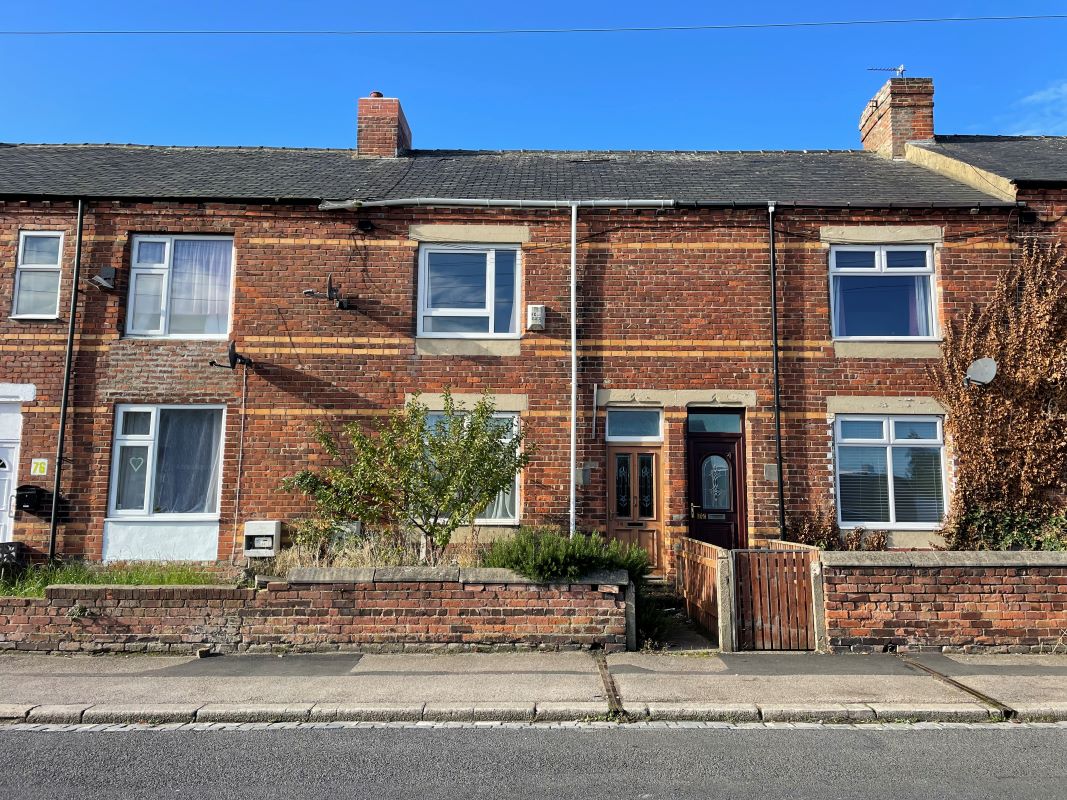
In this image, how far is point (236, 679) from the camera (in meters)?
7.20

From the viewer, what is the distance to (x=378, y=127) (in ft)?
48.8

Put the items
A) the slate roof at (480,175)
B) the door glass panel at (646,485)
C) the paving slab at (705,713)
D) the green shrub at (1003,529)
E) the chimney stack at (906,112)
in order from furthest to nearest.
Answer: the chimney stack at (906,112) → the slate roof at (480,175) → the door glass panel at (646,485) → the green shrub at (1003,529) → the paving slab at (705,713)

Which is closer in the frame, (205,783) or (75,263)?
(205,783)

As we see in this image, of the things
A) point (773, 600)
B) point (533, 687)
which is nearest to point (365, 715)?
point (533, 687)

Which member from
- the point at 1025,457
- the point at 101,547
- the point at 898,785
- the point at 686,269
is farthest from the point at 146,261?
the point at 1025,457

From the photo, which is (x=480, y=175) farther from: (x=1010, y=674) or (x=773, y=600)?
(x=1010, y=674)

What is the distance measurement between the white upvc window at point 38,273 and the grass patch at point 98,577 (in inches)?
146

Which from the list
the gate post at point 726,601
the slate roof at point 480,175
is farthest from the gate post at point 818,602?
the slate roof at point 480,175

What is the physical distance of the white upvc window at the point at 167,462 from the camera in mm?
11242

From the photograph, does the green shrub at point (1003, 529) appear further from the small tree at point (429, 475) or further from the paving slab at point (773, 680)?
the small tree at point (429, 475)

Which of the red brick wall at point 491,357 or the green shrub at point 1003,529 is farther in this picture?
the red brick wall at point 491,357

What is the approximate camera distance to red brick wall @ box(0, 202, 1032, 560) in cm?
1127

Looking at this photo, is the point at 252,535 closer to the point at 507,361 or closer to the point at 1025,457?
the point at 507,361

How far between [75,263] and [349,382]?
14.0 ft
